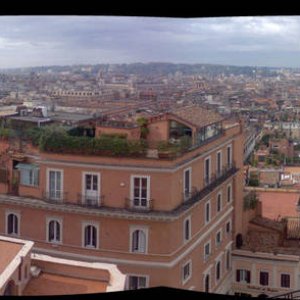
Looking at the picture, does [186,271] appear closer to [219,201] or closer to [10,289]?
[219,201]

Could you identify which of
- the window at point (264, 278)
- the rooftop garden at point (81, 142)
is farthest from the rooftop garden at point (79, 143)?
the window at point (264, 278)

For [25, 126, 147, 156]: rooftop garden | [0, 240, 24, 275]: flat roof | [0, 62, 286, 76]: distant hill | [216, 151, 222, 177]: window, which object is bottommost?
[0, 240, 24, 275]: flat roof

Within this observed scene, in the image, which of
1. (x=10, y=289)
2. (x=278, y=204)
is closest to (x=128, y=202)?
(x=10, y=289)

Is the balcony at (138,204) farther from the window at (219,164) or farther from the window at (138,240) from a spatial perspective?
the window at (219,164)

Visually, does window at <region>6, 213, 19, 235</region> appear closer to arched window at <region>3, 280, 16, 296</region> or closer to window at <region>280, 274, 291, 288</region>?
arched window at <region>3, 280, 16, 296</region>

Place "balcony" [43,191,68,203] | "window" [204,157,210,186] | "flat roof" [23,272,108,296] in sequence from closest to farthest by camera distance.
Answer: "flat roof" [23,272,108,296], "balcony" [43,191,68,203], "window" [204,157,210,186]

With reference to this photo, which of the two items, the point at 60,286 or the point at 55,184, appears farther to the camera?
the point at 55,184

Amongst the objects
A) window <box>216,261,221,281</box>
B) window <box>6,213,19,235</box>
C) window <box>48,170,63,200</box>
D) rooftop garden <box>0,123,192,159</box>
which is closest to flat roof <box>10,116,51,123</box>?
rooftop garden <box>0,123,192,159</box>
